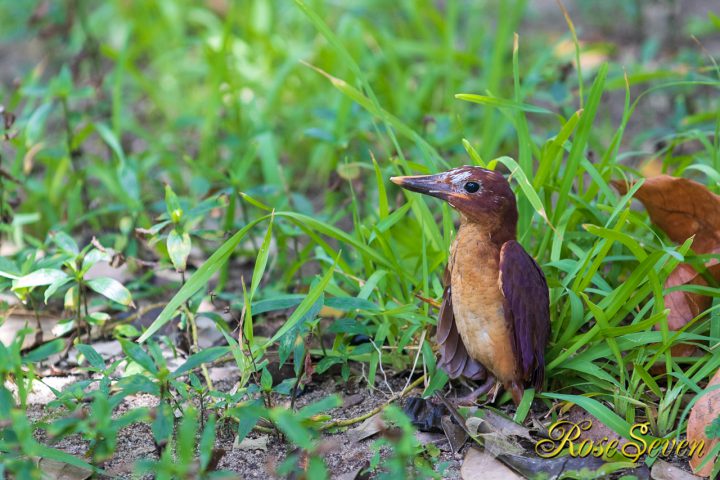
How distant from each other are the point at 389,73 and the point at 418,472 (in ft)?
9.47

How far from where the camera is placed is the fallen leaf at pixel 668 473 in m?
1.98

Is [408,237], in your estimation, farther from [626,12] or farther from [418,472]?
[626,12]

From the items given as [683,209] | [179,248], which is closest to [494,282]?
[683,209]

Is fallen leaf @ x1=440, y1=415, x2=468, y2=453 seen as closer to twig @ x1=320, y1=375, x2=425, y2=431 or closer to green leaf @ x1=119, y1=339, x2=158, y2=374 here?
twig @ x1=320, y1=375, x2=425, y2=431

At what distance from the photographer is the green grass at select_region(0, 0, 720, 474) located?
7.27 ft

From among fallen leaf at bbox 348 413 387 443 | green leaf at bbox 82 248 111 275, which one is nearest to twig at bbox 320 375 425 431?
fallen leaf at bbox 348 413 387 443

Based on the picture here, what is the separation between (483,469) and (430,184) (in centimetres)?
74

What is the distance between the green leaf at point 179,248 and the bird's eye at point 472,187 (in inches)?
31.5

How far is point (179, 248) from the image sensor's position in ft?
7.64

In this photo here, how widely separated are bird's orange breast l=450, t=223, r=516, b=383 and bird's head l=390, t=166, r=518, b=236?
4 centimetres

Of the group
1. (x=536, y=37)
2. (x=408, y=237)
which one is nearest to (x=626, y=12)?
(x=536, y=37)

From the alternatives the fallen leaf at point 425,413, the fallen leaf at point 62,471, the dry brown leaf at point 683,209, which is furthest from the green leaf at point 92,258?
the dry brown leaf at point 683,209

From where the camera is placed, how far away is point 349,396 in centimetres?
240

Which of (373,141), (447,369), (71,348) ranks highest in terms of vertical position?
(373,141)
